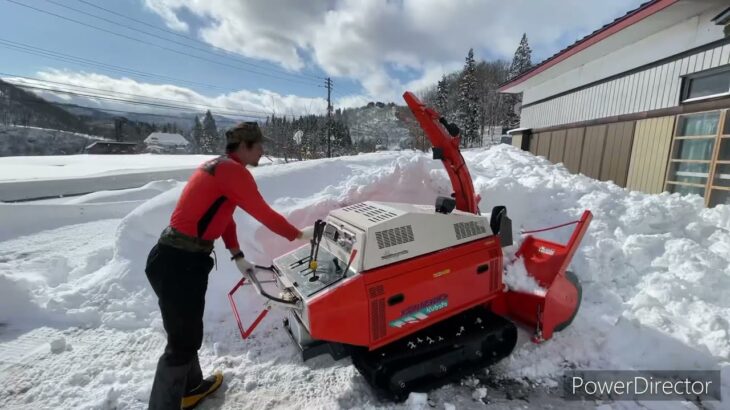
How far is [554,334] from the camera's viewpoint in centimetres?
305

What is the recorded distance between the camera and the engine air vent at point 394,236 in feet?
7.52

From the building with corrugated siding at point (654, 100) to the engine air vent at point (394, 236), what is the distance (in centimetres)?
617

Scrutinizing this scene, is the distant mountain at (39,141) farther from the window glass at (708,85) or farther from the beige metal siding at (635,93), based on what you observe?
the window glass at (708,85)

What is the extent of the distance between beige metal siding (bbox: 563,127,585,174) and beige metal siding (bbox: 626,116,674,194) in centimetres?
213

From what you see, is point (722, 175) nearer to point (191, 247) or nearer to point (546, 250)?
point (546, 250)

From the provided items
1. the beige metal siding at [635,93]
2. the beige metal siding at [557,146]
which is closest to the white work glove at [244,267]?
the beige metal siding at [635,93]

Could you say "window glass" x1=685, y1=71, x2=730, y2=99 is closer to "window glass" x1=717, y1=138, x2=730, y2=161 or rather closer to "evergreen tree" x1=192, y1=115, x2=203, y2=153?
"window glass" x1=717, y1=138, x2=730, y2=161

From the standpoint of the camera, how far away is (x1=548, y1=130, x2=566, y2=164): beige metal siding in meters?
10.6

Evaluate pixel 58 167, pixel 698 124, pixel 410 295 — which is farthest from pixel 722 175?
pixel 58 167

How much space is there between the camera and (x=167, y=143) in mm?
57250

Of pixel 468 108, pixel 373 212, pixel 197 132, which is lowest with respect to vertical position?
pixel 373 212

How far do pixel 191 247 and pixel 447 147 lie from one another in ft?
7.44

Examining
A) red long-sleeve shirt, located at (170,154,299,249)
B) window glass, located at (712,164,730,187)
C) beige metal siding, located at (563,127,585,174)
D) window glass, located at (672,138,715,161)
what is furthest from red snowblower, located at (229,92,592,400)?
beige metal siding, located at (563,127,585,174)

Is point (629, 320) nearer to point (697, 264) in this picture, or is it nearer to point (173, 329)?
point (697, 264)
